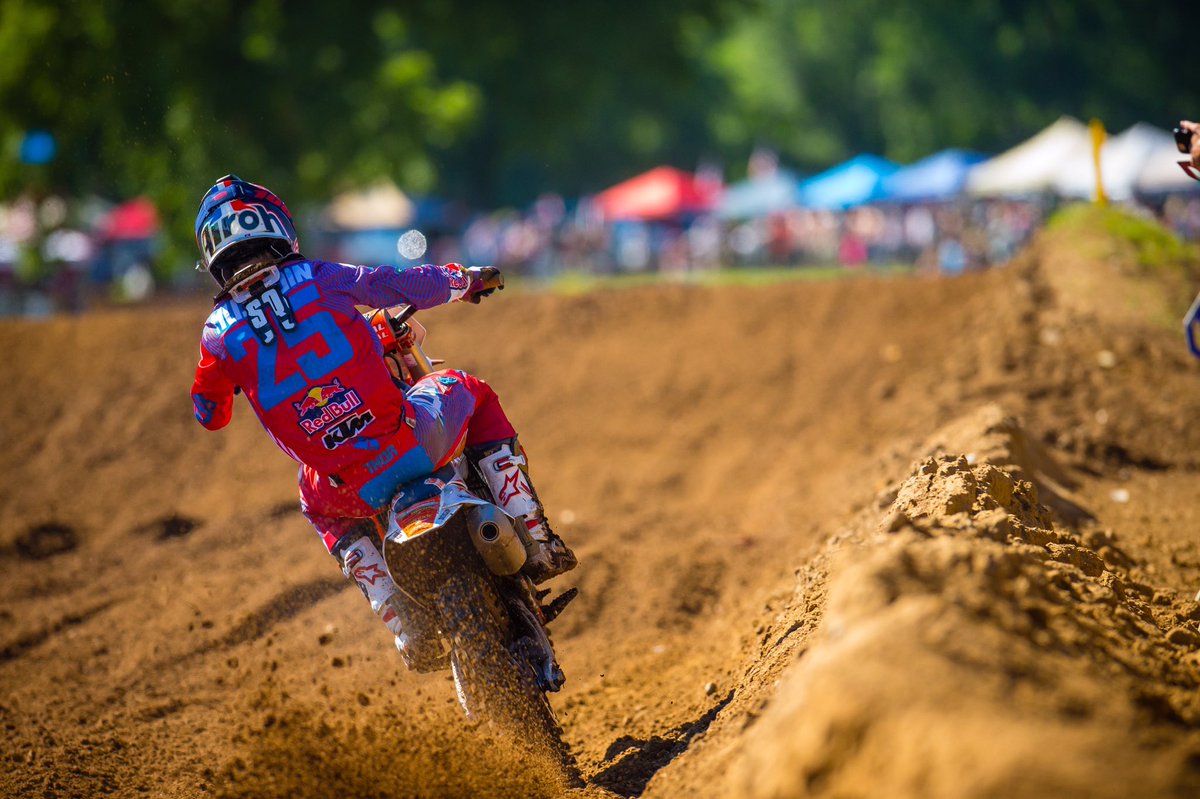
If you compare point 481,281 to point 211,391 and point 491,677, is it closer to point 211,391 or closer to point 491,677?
point 211,391

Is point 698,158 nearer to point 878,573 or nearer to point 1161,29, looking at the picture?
point 1161,29

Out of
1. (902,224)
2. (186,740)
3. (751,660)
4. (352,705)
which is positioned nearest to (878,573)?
(751,660)

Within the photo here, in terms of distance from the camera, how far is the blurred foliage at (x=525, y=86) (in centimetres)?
2575

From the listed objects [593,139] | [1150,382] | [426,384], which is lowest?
[1150,382]

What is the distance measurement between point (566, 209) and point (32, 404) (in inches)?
1650

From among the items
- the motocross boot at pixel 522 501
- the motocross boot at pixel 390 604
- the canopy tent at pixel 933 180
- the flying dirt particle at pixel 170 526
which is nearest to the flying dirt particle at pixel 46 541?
the flying dirt particle at pixel 170 526

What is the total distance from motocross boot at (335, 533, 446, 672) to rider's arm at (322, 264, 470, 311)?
3.54ft

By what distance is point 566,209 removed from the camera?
2162 inches

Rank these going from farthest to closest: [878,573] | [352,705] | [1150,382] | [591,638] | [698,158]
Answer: [698,158] < [1150,382] < [591,638] < [352,705] < [878,573]

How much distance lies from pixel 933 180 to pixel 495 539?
97.8 ft

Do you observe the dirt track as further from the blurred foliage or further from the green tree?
the green tree

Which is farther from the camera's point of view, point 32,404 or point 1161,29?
point 1161,29

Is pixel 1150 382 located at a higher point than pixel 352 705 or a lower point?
lower

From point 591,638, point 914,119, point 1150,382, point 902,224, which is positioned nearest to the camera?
point 591,638
